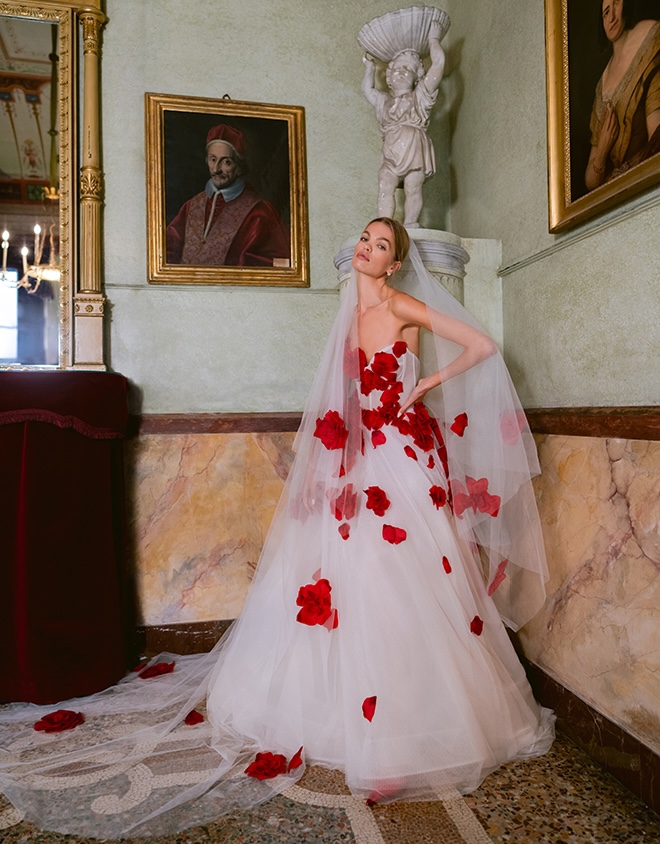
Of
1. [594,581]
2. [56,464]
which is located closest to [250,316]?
[56,464]

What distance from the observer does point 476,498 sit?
2316 millimetres

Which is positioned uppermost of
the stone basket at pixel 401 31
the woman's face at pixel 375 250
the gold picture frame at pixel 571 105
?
the stone basket at pixel 401 31

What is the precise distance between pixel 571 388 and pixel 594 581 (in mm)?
767

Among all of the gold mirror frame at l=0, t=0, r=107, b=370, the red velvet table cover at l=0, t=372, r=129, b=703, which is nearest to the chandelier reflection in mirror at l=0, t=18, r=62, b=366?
the gold mirror frame at l=0, t=0, r=107, b=370

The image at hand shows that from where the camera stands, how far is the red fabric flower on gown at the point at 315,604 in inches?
84.7

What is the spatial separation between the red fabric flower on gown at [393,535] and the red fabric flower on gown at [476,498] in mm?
270

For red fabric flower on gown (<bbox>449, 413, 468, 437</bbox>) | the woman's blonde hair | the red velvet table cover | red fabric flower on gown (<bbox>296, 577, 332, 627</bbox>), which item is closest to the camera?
red fabric flower on gown (<bbox>296, 577, 332, 627</bbox>)

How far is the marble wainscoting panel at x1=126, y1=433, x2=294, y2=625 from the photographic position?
3.23 m

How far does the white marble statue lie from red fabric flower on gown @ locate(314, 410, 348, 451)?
1.27 meters

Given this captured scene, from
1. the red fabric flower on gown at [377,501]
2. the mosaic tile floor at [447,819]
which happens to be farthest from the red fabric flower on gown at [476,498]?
the mosaic tile floor at [447,819]

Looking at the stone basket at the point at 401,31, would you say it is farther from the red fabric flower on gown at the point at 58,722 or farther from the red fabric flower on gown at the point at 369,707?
the red fabric flower on gown at the point at 58,722

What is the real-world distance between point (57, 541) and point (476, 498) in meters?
1.73

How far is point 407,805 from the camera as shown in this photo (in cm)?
187
